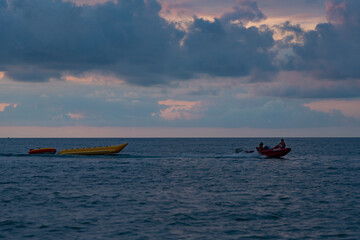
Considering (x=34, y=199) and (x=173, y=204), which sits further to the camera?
(x=34, y=199)

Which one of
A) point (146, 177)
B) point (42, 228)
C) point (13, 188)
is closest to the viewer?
point (42, 228)

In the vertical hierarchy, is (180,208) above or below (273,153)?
below

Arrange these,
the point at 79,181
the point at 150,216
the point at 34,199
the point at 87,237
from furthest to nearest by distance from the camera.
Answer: the point at 79,181 < the point at 34,199 < the point at 150,216 < the point at 87,237

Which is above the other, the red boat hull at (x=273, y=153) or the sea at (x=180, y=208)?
the red boat hull at (x=273, y=153)

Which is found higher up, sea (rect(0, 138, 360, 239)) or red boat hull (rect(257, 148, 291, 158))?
red boat hull (rect(257, 148, 291, 158))

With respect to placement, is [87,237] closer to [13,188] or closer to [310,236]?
[310,236]

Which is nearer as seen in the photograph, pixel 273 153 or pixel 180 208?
pixel 180 208

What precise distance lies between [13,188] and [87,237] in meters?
19.4

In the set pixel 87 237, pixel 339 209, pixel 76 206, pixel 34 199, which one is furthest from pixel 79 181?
pixel 339 209

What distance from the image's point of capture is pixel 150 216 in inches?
913

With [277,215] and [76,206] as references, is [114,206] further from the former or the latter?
[277,215]

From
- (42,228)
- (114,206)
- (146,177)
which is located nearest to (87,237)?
(42,228)

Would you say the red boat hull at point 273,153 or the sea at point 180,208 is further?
the red boat hull at point 273,153

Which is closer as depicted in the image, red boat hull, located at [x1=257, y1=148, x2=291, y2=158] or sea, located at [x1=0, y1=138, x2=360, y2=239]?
sea, located at [x1=0, y1=138, x2=360, y2=239]
